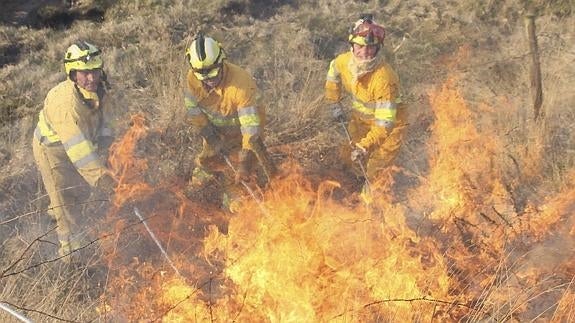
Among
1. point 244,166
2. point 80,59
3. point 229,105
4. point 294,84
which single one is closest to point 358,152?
point 244,166

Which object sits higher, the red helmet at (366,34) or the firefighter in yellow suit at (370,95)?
the red helmet at (366,34)

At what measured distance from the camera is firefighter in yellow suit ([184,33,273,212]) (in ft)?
15.9

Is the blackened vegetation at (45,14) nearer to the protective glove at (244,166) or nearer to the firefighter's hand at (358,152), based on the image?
the protective glove at (244,166)

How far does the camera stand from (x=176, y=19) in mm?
10203

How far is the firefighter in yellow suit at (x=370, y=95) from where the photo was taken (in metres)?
5.08

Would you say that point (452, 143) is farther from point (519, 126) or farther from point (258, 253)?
point (258, 253)

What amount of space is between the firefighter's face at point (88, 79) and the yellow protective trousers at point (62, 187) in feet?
2.33

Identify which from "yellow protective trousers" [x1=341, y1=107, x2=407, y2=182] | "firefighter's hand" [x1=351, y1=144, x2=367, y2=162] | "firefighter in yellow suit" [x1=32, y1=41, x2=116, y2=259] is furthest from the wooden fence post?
"firefighter in yellow suit" [x1=32, y1=41, x2=116, y2=259]

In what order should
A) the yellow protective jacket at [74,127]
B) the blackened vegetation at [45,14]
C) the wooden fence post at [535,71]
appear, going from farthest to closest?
1. the blackened vegetation at [45,14]
2. the wooden fence post at [535,71]
3. the yellow protective jacket at [74,127]

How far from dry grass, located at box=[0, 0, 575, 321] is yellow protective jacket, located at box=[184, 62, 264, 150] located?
1384mm

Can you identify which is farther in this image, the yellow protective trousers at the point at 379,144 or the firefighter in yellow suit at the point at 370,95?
the yellow protective trousers at the point at 379,144

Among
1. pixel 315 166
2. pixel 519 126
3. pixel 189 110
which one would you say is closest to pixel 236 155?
→ pixel 189 110

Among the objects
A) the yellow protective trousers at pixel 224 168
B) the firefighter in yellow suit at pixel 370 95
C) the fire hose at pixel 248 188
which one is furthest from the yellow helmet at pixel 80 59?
the firefighter in yellow suit at pixel 370 95

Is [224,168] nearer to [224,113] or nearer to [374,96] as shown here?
[224,113]
